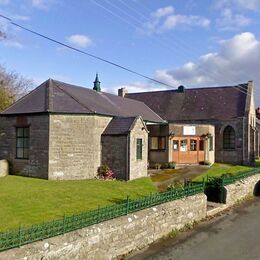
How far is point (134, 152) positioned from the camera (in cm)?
2531

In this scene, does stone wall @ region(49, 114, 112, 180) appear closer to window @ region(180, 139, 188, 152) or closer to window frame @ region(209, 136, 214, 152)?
window @ region(180, 139, 188, 152)

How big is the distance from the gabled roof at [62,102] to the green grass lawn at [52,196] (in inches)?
191

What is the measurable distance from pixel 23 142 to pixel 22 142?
11 cm

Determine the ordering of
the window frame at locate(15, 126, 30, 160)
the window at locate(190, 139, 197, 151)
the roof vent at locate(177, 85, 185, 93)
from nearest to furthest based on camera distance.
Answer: the window frame at locate(15, 126, 30, 160) < the window at locate(190, 139, 197, 151) < the roof vent at locate(177, 85, 185, 93)

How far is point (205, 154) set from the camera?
1377 inches

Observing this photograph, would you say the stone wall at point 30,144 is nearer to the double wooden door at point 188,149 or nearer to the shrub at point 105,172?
the shrub at point 105,172

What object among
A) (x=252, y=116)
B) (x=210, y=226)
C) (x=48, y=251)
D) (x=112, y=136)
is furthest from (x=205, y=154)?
(x=48, y=251)

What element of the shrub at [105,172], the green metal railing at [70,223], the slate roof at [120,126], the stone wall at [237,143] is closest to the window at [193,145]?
the stone wall at [237,143]

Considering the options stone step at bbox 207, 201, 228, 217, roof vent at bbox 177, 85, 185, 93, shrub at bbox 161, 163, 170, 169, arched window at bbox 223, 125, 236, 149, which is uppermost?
roof vent at bbox 177, 85, 185, 93

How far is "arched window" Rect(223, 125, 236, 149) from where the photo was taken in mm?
38812

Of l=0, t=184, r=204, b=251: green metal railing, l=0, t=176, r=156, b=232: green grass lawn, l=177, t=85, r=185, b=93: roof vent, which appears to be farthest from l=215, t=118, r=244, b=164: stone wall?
l=0, t=184, r=204, b=251: green metal railing

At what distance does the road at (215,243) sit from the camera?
37.9 feet

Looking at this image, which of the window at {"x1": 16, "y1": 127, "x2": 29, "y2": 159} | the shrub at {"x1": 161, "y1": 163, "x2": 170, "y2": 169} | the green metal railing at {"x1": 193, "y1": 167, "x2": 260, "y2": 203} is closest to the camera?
the green metal railing at {"x1": 193, "y1": 167, "x2": 260, "y2": 203}

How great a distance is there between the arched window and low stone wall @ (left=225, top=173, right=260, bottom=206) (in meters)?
15.4
